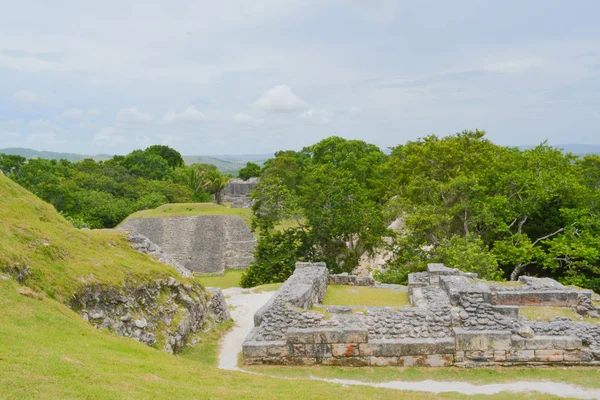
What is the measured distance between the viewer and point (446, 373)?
11.9 metres

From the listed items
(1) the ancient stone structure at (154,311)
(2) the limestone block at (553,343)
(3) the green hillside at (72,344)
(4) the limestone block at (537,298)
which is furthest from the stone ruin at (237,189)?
(2) the limestone block at (553,343)

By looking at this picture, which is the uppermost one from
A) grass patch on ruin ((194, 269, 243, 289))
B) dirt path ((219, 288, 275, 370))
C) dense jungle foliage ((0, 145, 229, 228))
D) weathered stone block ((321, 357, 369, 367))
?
dense jungle foliage ((0, 145, 229, 228))

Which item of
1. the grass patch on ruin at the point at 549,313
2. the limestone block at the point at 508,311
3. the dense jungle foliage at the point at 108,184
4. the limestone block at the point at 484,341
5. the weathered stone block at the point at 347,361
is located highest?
the dense jungle foliage at the point at 108,184

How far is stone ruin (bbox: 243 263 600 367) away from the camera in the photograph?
39.8 feet

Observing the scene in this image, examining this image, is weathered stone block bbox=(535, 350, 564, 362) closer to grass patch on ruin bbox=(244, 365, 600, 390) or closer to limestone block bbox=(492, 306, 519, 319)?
grass patch on ruin bbox=(244, 365, 600, 390)

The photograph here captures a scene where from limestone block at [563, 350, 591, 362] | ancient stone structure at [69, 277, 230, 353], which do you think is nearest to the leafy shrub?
ancient stone structure at [69, 277, 230, 353]

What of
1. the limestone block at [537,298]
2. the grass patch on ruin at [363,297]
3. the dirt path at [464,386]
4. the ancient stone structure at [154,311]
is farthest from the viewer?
the grass patch on ruin at [363,297]

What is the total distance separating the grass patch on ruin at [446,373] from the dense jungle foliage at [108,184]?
2871 centimetres

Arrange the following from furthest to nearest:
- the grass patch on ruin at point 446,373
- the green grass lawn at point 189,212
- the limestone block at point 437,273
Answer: the green grass lawn at point 189,212
the limestone block at point 437,273
the grass patch on ruin at point 446,373

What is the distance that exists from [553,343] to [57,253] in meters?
13.5

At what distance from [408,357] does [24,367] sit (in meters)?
9.14

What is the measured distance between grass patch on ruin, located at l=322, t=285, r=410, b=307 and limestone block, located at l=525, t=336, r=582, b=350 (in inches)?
182

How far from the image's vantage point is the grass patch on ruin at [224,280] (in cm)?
2814

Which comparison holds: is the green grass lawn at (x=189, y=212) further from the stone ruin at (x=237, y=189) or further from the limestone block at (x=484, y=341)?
the limestone block at (x=484, y=341)
